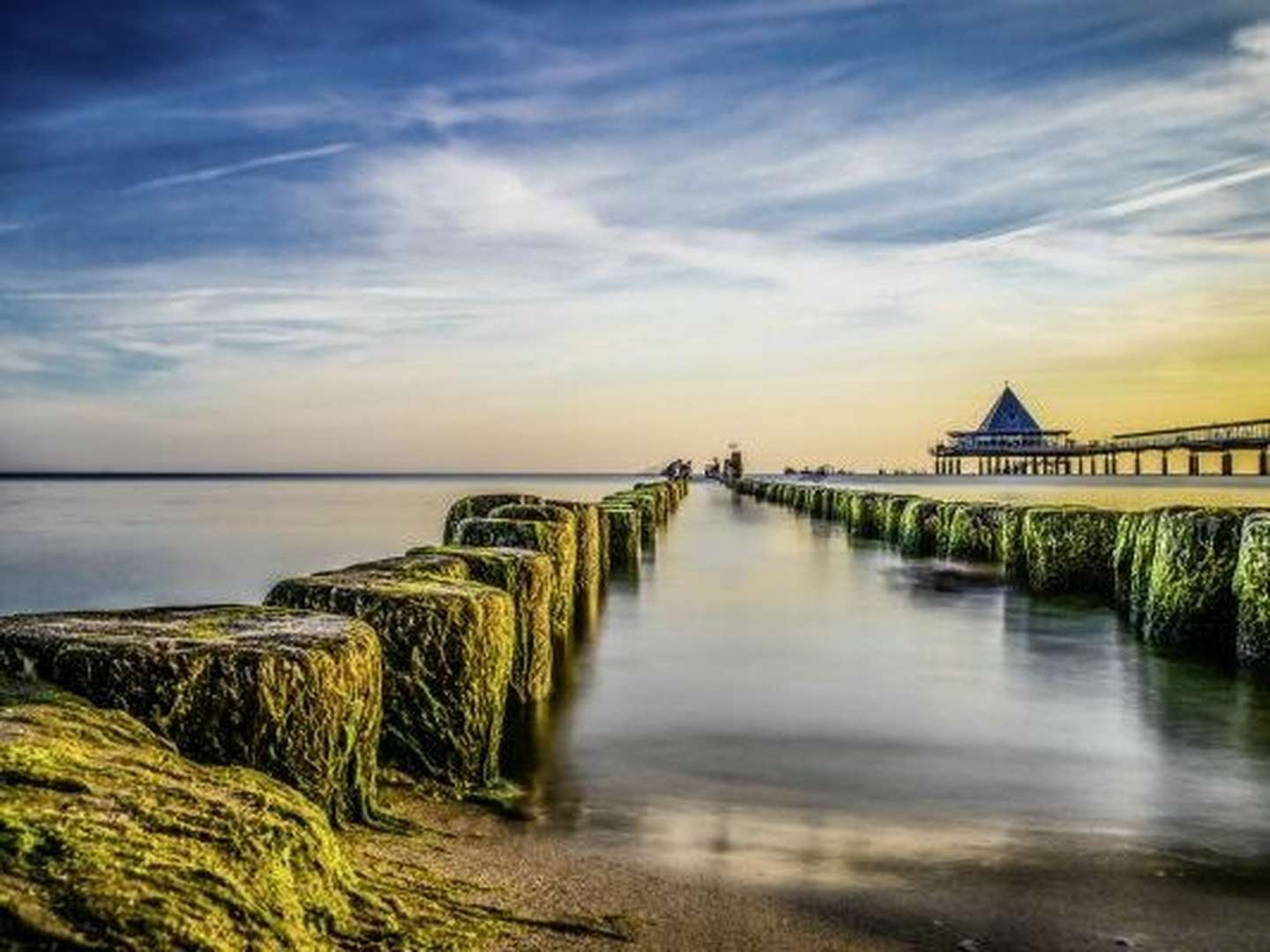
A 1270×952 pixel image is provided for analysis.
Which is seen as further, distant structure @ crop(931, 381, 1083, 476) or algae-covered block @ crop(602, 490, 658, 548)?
distant structure @ crop(931, 381, 1083, 476)

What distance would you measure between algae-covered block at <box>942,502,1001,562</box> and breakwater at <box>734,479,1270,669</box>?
0.05 ft

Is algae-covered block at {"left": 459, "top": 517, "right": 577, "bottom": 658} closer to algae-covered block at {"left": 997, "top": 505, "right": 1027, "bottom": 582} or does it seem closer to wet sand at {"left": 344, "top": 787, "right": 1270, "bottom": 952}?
wet sand at {"left": 344, "top": 787, "right": 1270, "bottom": 952}

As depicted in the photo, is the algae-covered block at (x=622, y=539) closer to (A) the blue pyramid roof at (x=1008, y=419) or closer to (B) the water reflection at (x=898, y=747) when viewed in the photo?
(B) the water reflection at (x=898, y=747)

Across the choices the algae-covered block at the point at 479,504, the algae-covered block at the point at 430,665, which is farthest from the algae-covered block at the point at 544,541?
the algae-covered block at the point at 479,504

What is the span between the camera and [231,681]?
10.5 feet

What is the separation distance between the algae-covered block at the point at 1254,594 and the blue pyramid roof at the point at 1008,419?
461 feet

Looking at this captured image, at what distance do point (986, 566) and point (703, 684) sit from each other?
441 inches

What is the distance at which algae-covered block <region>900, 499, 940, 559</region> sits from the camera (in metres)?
21.3

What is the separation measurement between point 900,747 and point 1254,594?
12.7 ft

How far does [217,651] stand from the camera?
3.26 m

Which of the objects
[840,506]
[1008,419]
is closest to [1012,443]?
[1008,419]

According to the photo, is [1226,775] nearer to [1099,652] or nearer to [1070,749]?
[1070,749]

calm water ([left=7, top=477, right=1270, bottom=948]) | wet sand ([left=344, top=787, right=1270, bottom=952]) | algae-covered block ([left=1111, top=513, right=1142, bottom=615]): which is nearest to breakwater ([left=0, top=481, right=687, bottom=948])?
wet sand ([left=344, top=787, right=1270, bottom=952])

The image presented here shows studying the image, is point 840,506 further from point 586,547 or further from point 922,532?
point 586,547
